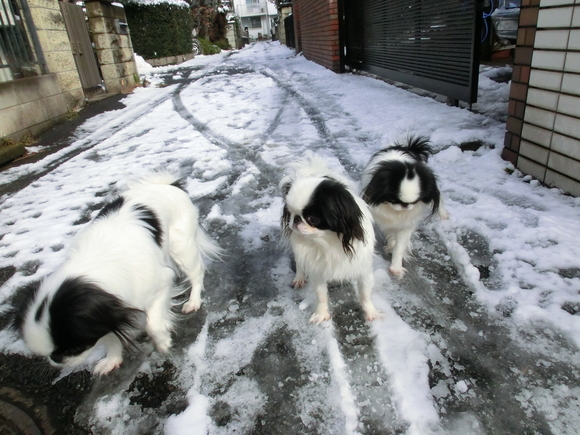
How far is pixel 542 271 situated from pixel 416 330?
974 mm

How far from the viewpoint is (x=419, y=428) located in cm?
164

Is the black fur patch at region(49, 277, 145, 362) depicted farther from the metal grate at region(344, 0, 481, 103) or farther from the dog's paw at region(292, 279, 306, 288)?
the metal grate at region(344, 0, 481, 103)

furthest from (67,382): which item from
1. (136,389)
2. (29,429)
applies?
(136,389)

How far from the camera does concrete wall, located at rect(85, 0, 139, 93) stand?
32.7 feet

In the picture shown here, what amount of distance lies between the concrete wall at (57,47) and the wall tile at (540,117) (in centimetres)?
841

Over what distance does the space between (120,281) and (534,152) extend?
362cm

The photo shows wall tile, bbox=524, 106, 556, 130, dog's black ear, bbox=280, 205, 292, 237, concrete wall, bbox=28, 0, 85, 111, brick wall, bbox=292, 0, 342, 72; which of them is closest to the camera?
dog's black ear, bbox=280, 205, 292, 237

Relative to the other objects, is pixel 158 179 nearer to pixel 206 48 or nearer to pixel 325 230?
pixel 325 230

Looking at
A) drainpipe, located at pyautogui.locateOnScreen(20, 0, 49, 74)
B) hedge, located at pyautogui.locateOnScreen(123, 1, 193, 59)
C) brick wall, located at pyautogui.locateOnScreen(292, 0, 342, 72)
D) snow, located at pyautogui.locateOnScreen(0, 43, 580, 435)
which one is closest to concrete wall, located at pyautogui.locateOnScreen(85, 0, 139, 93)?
drainpipe, located at pyautogui.locateOnScreen(20, 0, 49, 74)

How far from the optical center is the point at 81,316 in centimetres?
153

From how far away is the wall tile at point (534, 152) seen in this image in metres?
3.35

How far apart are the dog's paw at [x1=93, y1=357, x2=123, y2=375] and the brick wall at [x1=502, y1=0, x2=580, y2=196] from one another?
3.61 metres

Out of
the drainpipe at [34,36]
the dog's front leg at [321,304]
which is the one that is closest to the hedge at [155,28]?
the drainpipe at [34,36]

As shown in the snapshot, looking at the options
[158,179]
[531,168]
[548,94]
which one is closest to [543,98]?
[548,94]
